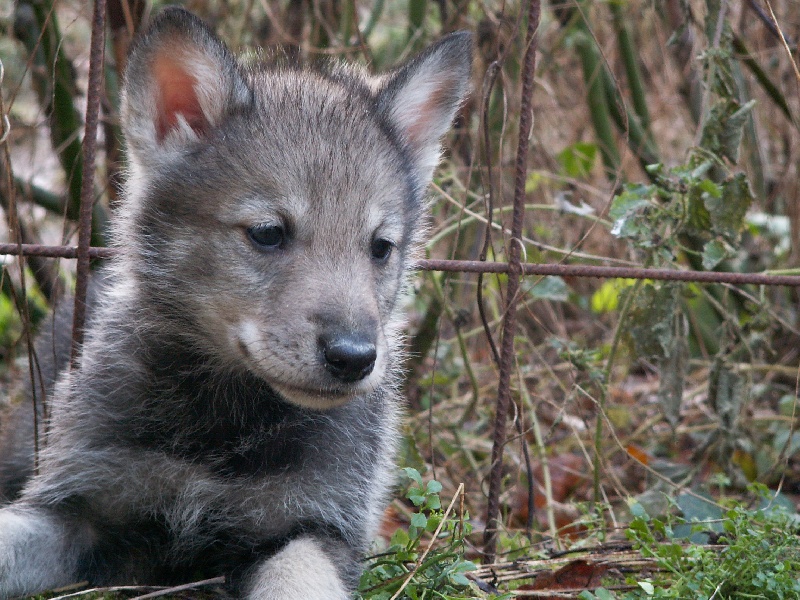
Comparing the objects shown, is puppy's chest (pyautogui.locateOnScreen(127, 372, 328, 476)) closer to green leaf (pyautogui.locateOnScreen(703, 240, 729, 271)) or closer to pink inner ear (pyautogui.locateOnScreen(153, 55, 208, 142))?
pink inner ear (pyautogui.locateOnScreen(153, 55, 208, 142))

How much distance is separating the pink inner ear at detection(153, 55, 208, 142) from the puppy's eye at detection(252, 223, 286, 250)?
0.48 m

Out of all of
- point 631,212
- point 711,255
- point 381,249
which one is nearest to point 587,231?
point 631,212

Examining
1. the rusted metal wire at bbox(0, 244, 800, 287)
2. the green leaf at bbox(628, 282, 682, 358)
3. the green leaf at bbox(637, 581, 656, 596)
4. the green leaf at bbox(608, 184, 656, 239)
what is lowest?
the green leaf at bbox(637, 581, 656, 596)

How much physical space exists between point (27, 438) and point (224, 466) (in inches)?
56.5

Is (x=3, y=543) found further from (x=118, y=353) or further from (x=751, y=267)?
(x=751, y=267)

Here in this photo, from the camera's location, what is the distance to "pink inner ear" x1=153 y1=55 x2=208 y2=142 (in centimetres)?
309

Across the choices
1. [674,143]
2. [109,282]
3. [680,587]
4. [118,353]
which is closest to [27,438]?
[109,282]

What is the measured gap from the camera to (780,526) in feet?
9.87

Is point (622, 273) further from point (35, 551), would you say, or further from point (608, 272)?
point (35, 551)

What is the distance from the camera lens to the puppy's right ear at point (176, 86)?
3.02 m

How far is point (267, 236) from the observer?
2949mm

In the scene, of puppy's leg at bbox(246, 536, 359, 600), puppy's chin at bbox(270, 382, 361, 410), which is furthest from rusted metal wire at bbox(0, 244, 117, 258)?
puppy's leg at bbox(246, 536, 359, 600)

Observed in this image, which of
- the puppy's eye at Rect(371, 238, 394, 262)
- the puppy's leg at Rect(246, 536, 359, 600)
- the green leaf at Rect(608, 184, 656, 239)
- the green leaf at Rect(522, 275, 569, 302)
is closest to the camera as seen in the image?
the puppy's leg at Rect(246, 536, 359, 600)

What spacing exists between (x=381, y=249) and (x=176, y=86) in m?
0.87
